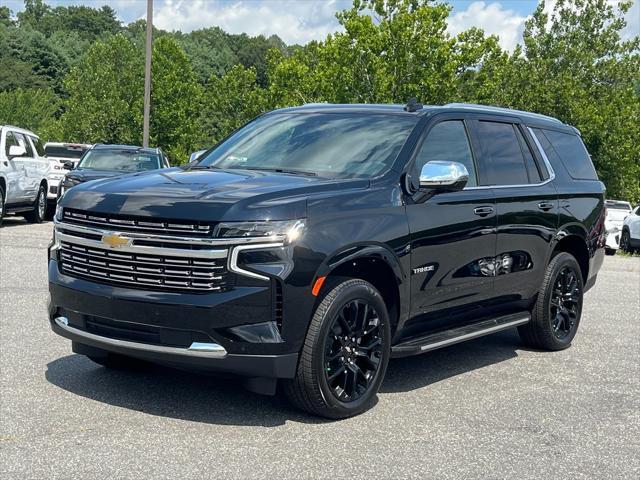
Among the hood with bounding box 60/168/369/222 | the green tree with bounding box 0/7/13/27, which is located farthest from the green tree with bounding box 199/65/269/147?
the green tree with bounding box 0/7/13/27

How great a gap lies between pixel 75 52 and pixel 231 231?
110 metres

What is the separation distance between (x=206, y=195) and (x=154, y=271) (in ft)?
1.68

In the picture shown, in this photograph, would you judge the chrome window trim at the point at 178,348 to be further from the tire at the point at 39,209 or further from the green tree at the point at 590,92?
the green tree at the point at 590,92

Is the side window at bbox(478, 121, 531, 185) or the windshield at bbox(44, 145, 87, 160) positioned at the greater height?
the side window at bbox(478, 121, 531, 185)

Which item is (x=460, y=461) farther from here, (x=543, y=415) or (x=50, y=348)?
(x=50, y=348)

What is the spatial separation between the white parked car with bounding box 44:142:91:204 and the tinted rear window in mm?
12548

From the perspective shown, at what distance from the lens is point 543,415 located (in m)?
5.48

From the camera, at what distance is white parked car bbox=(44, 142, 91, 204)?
20.1 m

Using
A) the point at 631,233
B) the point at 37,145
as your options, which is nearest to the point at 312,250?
the point at 37,145

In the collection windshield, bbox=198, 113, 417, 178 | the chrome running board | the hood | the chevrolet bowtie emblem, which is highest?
windshield, bbox=198, 113, 417, 178

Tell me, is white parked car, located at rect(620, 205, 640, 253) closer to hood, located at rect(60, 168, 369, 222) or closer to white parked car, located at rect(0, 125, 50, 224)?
white parked car, located at rect(0, 125, 50, 224)

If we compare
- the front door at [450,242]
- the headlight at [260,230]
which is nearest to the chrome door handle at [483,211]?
the front door at [450,242]

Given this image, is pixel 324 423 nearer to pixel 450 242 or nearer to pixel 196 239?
pixel 196 239

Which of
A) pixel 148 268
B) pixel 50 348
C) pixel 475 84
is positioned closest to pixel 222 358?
pixel 148 268
